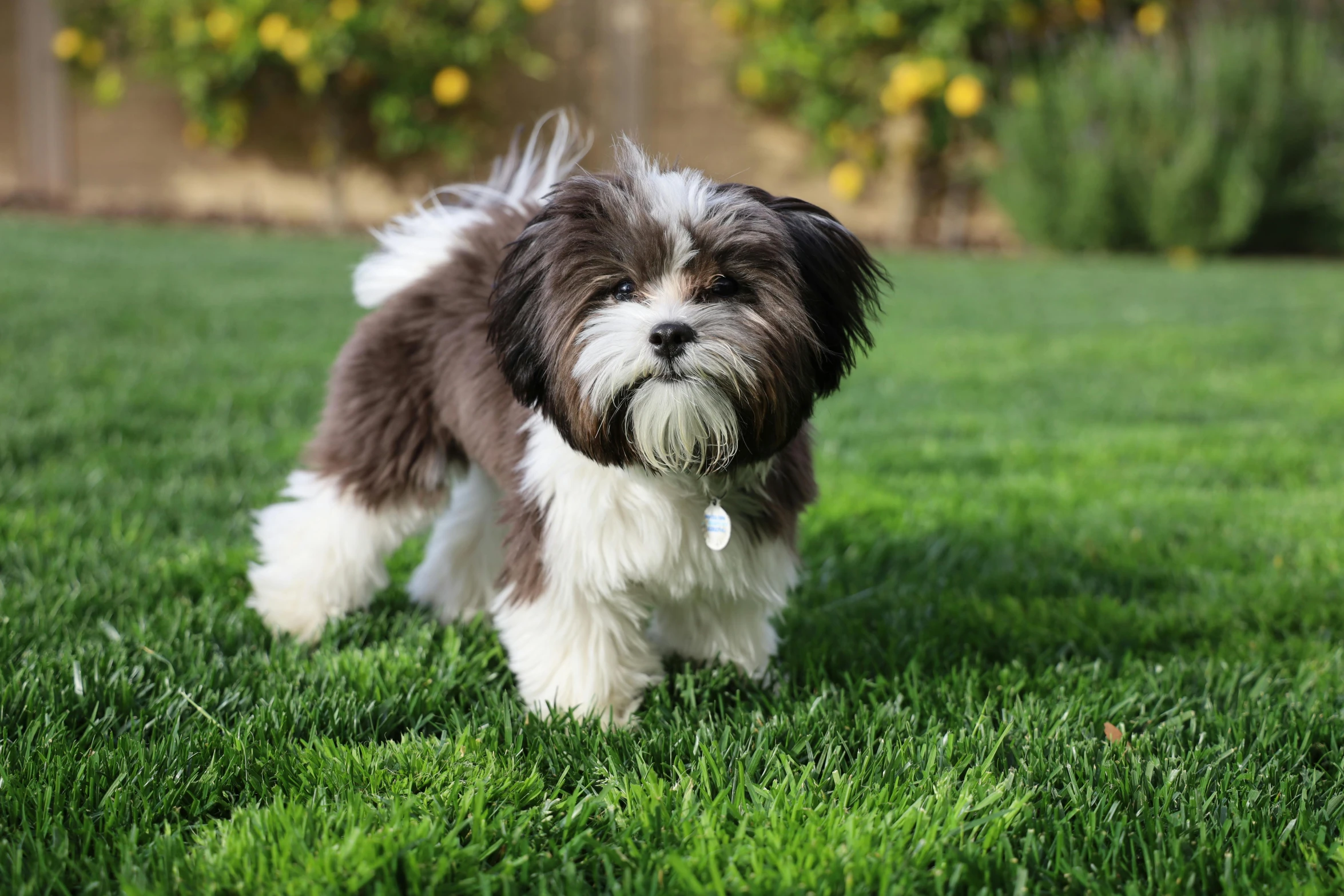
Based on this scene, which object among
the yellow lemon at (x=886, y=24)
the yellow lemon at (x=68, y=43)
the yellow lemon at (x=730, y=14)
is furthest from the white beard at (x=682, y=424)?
the yellow lemon at (x=68, y=43)

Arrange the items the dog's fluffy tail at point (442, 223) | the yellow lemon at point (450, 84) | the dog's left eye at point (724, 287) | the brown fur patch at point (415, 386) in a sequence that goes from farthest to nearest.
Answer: the yellow lemon at point (450, 84) < the dog's fluffy tail at point (442, 223) < the brown fur patch at point (415, 386) < the dog's left eye at point (724, 287)

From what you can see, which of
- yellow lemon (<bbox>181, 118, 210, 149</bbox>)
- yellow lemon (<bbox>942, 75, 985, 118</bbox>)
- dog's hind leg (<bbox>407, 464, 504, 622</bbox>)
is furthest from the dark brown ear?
yellow lemon (<bbox>181, 118, 210, 149</bbox>)

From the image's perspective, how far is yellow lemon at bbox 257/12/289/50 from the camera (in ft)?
46.9

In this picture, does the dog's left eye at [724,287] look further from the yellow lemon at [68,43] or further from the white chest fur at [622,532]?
the yellow lemon at [68,43]

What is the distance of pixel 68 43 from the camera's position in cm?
1502

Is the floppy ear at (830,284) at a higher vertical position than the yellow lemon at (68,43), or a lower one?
lower

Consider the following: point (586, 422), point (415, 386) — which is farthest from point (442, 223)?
point (586, 422)

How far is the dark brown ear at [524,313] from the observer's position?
2230 mm

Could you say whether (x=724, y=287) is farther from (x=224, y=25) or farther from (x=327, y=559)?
(x=224, y=25)

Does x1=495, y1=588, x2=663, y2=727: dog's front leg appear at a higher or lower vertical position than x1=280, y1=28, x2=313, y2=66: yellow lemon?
lower

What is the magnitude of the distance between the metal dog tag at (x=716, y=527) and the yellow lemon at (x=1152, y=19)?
48.5ft

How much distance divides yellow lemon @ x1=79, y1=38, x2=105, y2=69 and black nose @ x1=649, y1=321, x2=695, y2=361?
16266 millimetres

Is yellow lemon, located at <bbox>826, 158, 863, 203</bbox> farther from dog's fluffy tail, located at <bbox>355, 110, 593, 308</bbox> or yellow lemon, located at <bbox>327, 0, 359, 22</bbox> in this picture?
dog's fluffy tail, located at <bbox>355, 110, 593, 308</bbox>

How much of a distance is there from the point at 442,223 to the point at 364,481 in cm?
74
